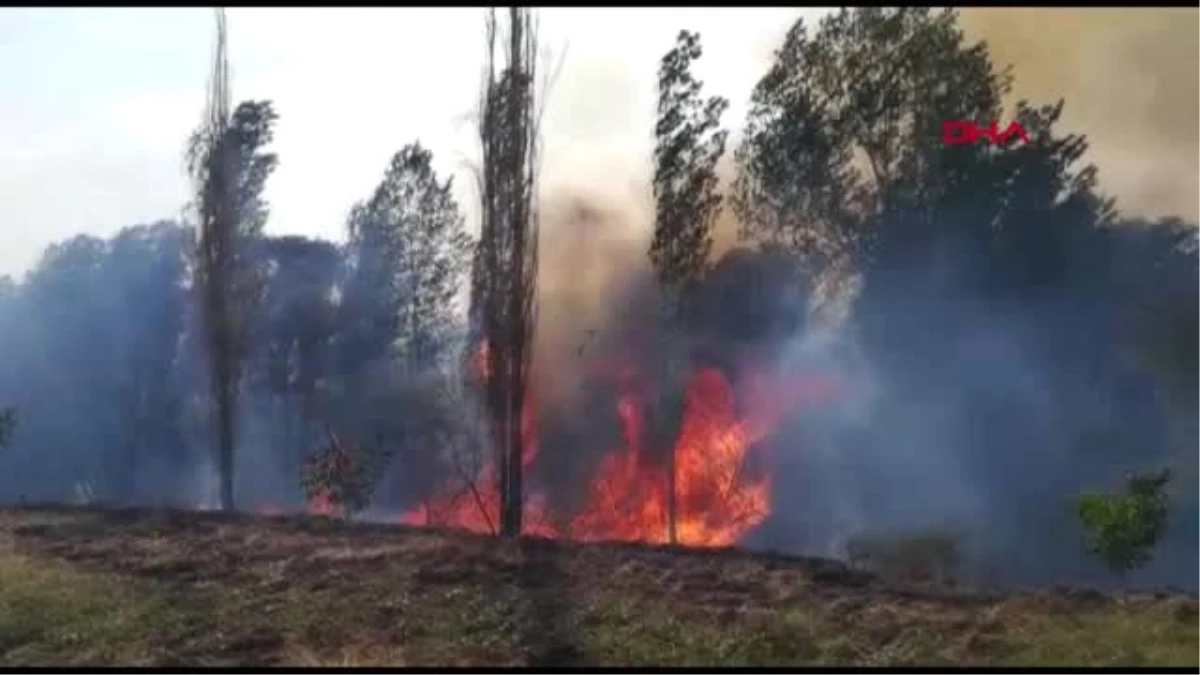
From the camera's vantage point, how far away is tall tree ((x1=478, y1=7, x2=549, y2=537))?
19.2 meters

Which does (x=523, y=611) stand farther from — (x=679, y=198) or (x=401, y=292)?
(x=401, y=292)

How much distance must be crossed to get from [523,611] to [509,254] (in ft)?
26.7

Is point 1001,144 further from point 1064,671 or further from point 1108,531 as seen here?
point 1064,671

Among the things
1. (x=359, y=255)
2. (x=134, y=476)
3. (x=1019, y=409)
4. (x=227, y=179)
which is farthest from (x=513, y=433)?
(x=134, y=476)

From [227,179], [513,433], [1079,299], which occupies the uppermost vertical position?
[227,179]

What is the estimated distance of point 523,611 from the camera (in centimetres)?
1235

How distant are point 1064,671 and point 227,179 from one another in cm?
2257

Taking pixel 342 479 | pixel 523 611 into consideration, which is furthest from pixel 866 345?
pixel 523 611

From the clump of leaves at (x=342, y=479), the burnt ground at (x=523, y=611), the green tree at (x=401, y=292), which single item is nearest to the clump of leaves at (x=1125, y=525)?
the burnt ground at (x=523, y=611)

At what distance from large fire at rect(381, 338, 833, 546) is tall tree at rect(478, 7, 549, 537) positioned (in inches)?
378

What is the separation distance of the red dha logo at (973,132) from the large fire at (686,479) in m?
7.15

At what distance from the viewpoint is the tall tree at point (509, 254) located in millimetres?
19156

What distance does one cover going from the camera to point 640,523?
2925cm

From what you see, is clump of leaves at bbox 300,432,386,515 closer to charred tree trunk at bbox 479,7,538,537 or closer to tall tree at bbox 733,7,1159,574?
charred tree trunk at bbox 479,7,538,537
